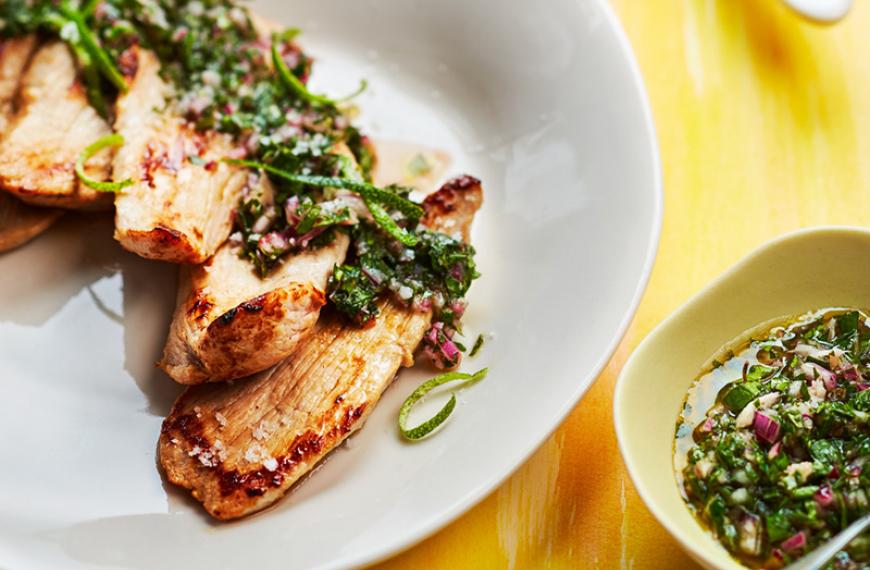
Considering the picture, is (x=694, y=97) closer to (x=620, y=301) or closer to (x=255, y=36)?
(x=620, y=301)

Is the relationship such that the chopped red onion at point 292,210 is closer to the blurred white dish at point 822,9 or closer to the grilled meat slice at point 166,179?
the grilled meat slice at point 166,179

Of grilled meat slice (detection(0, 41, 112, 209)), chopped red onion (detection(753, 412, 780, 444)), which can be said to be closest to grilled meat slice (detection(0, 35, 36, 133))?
grilled meat slice (detection(0, 41, 112, 209))

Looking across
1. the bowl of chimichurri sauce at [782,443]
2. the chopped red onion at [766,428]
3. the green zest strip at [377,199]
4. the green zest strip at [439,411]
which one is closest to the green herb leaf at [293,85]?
the green zest strip at [377,199]

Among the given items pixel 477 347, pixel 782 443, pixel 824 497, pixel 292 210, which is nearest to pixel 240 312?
pixel 292 210

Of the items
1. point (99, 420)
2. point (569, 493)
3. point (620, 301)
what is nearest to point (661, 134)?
point (620, 301)

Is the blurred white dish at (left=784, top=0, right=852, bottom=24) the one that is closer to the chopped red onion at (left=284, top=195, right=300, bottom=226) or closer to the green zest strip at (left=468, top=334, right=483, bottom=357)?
the green zest strip at (left=468, top=334, right=483, bottom=357)

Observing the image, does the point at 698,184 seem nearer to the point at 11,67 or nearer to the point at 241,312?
the point at 241,312
